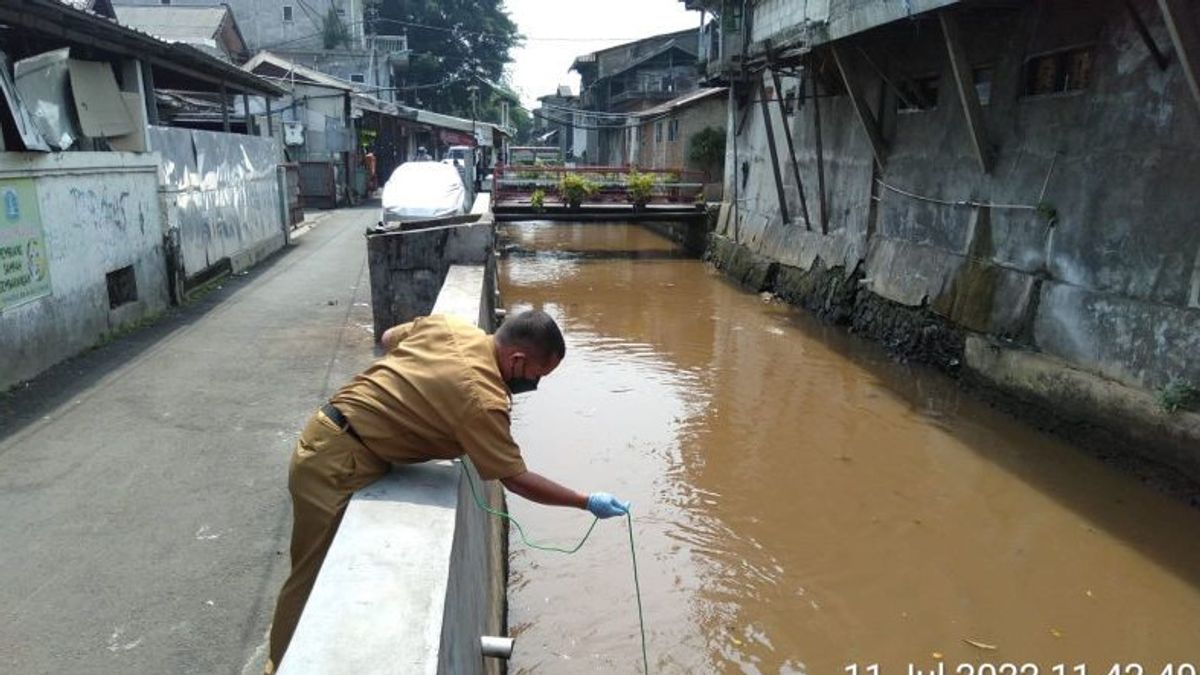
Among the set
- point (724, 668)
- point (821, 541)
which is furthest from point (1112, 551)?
point (724, 668)

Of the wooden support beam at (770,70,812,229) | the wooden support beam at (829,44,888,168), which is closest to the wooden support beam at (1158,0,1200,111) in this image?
the wooden support beam at (829,44,888,168)

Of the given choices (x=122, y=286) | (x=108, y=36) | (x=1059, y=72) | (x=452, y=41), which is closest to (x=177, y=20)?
(x=452, y=41)

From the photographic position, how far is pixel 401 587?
2.21 meters

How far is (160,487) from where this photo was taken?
A: 5125mm

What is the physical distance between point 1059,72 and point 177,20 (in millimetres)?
31380

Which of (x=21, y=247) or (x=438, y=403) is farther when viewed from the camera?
(x=21, y=247)

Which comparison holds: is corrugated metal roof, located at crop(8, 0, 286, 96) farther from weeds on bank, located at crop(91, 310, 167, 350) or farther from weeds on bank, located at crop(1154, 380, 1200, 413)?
weeds on bank, located at crop(1154, 380, 1200, 413)

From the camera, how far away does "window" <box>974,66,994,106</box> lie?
1021cm

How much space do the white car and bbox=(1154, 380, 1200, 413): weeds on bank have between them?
10.6 metres

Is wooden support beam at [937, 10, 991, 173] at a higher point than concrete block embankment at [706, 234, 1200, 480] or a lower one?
higher

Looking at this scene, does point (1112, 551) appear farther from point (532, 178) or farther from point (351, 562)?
point (532, 178)

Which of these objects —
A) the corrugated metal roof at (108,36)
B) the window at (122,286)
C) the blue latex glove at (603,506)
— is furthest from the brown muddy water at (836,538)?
the corrugated metal roof at (108,36)

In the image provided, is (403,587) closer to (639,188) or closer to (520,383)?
(520,383)

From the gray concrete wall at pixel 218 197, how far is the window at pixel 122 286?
1224 mm
